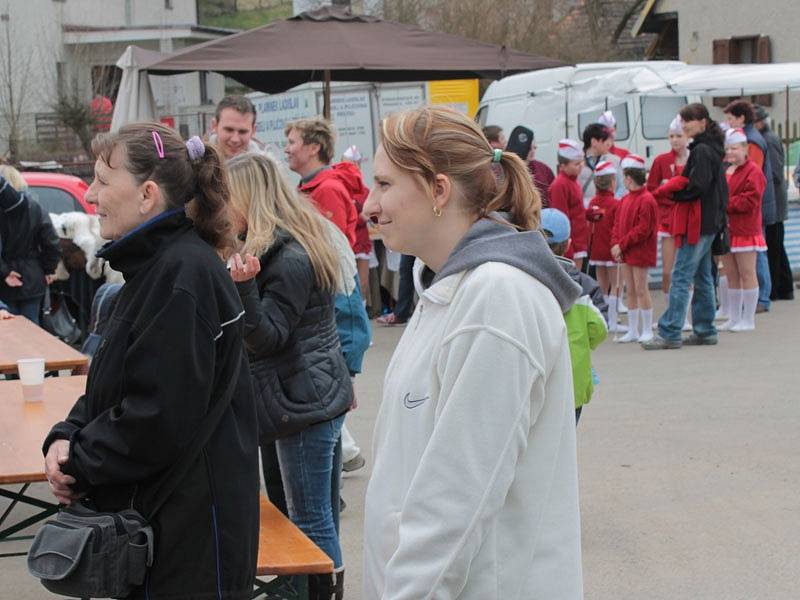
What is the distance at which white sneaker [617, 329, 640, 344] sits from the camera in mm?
12031

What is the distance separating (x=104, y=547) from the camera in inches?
117

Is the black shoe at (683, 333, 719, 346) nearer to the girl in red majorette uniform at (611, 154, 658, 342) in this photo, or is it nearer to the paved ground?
the girl in red majorette uniform at (611, 154, 658, 342)

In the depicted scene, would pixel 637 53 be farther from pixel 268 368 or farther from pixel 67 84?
pixel 268 368

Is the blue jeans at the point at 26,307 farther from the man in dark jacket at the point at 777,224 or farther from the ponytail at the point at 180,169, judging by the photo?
the man in dark jacket at the point at 777,224

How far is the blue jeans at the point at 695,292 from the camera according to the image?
1122 centimetres

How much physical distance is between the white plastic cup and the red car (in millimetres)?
7277

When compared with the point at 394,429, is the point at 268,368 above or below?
below

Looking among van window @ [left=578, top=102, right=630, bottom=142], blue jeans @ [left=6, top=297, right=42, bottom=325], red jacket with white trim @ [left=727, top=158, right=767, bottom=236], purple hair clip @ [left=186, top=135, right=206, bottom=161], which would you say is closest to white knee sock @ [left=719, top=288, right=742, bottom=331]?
red jacket with white trim @ [left=727, top=158, right=767, bottom=236]

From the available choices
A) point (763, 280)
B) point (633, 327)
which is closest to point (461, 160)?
point (633, 327)

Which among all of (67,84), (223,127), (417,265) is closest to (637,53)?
(67,84)

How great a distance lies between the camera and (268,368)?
15.0 ft

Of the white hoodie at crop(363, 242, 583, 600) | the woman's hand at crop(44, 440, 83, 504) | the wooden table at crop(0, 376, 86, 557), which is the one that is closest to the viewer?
the white hoodie at crop(363, 242, 583, 600)

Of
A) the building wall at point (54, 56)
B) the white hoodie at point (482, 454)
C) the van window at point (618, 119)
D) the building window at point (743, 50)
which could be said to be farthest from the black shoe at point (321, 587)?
the building wall at point (54, 56)

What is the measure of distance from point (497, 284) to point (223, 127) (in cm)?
446
